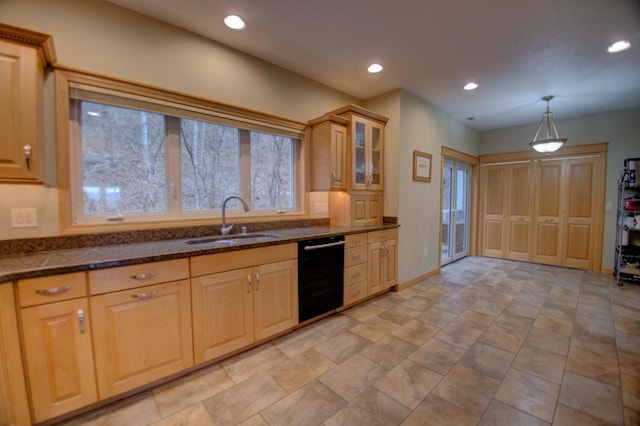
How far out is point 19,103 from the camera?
1451 mm

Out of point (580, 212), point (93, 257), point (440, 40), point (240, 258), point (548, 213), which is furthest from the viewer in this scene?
point (548, 213)

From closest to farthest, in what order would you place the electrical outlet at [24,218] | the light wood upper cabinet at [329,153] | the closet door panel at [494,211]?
the electrical outlet at [24,218]
the light wood upper cabinet at [329,153]
the closet door panel at [494,211]

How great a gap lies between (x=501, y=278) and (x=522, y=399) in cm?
296

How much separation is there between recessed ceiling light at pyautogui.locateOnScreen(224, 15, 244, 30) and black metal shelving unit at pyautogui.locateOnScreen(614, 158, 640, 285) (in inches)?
223

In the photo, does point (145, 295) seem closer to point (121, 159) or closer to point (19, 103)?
point (121, 159)

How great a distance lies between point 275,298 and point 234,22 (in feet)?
7.76

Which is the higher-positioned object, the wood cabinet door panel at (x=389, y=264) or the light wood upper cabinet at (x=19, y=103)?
the light wood upper cabinet at (x=19, y=103)

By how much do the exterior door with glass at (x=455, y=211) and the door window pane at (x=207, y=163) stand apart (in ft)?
11.9

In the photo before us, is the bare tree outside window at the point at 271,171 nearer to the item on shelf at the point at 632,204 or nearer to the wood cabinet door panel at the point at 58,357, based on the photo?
the wood cabinet door panel at the point at 58,357

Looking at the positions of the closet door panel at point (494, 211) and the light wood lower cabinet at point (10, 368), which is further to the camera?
the closet door panel at point (494, 211)

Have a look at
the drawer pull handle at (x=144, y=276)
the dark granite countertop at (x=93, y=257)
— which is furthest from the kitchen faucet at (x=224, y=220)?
the drawer pull handle at (x=144, y=276)

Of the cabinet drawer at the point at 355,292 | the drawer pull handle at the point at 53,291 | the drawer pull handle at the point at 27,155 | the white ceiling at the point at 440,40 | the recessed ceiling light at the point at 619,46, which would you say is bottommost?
the cabinet drawer at the point at 355,292

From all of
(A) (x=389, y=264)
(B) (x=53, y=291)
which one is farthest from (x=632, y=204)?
(B) (x=53, y=291)

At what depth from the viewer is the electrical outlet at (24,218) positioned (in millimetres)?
1662
